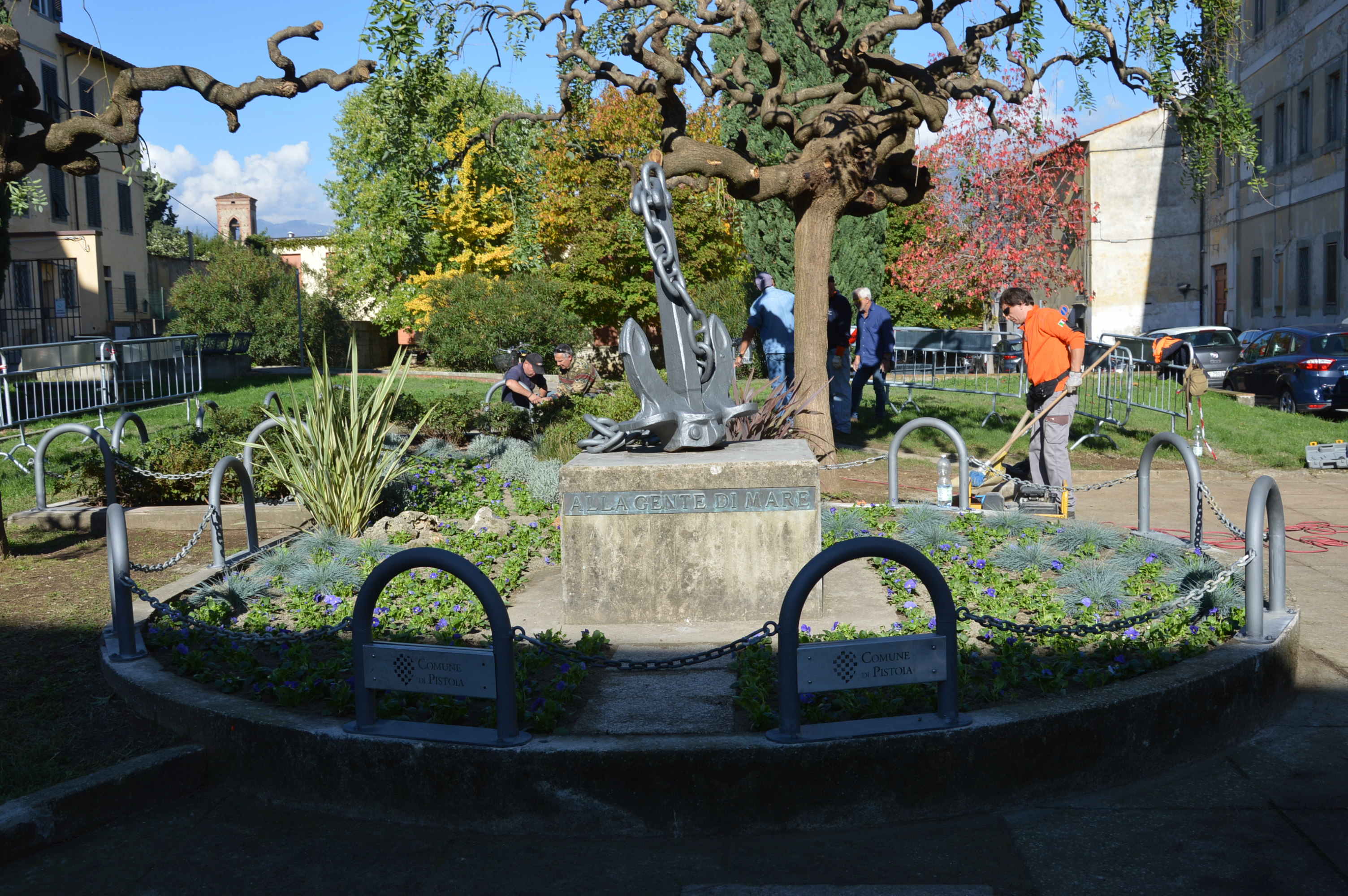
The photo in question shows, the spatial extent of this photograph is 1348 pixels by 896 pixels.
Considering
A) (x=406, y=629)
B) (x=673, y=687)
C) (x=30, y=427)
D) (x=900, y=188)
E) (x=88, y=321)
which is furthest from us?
(x=88, y=321)

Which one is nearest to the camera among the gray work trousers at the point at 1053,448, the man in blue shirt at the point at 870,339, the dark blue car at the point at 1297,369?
the gray work trousers at the point at 1053,448

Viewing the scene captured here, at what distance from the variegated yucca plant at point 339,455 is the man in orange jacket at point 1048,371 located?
15.8ft

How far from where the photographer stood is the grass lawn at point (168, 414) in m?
11.6

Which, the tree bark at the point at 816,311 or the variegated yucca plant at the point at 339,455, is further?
the tree bark at the point at 816,311

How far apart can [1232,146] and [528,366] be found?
7.71 meters

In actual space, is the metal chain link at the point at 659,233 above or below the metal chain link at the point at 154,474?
above

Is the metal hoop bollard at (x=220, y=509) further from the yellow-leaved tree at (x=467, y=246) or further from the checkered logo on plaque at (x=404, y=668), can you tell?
the yellow-leaved tree at (x=467, y=246)

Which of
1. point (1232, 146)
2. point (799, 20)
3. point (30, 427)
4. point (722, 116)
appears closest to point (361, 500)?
point (799, 20)

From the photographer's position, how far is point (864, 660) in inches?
170

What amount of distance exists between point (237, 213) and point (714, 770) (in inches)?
2838

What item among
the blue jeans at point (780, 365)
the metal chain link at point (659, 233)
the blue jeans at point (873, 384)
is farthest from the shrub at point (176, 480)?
the blue jeans at point (873, 384)

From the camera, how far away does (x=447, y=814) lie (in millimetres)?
4340

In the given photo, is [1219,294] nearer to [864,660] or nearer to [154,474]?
[154,474]

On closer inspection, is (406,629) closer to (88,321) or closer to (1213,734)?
(1213,734)
